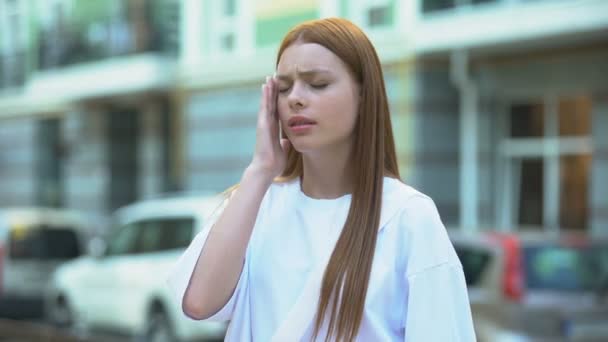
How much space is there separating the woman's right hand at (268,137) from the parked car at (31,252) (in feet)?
36.3

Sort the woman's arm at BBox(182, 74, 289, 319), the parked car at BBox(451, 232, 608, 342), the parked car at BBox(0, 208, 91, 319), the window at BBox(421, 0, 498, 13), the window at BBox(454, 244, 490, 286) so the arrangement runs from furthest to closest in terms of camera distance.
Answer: the window at BBox(421, 0, 498, 13) → the parked car at BBox(0, 208, 91, 319) → the window at BBox(454, 244, 490, 286) → the parked car at BBox(451, 232, 608, 342) → the woman's arm at BBox(182, 74, 289, 319)

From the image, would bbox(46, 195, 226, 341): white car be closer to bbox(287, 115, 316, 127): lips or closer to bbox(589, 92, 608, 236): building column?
bbox(589, 92, 608, 236): building column

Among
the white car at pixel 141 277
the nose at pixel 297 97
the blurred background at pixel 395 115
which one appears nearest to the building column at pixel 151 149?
the blurred background at pixel 395 115

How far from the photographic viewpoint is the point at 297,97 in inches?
81.0

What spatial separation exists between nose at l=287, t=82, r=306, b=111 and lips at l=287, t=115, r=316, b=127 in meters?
0.02

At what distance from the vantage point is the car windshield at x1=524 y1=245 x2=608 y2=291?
688cm

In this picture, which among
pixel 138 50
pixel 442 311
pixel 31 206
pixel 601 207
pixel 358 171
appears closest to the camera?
pixel 442 311

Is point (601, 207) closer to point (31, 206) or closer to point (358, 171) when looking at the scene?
point (358, 171)

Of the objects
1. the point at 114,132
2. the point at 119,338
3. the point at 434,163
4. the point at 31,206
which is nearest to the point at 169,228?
the point at 119,338

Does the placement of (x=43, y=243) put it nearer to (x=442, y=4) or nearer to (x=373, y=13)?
(x=373, y=13)

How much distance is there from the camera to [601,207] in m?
13.2

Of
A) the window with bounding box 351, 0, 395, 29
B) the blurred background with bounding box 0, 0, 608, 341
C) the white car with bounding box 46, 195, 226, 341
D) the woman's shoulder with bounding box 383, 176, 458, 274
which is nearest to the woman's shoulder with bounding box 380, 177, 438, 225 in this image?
the woman's shoulder with bounding box 383, 176, 458, 274

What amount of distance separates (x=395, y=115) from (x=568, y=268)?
8.08 metres

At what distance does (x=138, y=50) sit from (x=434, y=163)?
23.0 ft
